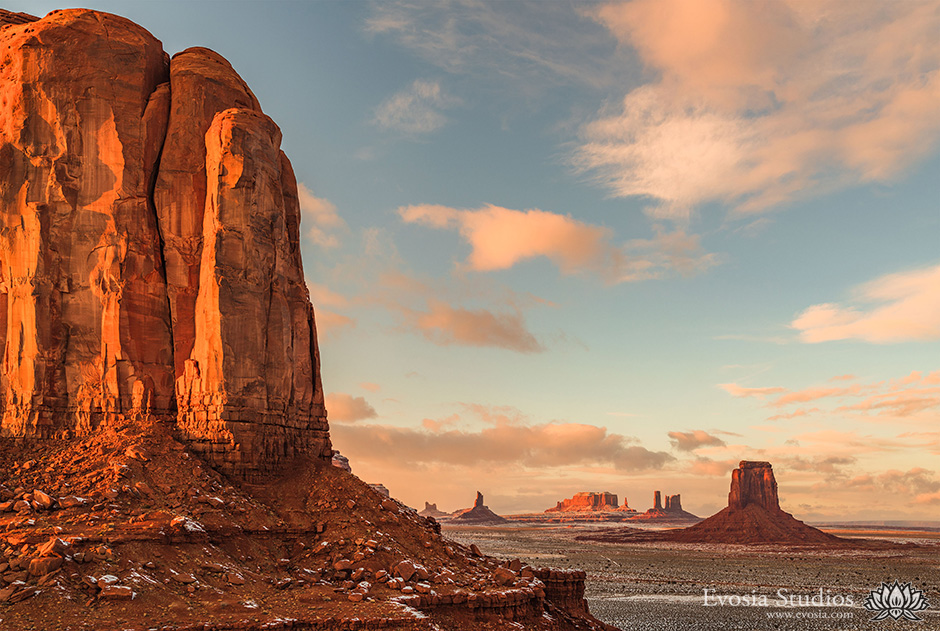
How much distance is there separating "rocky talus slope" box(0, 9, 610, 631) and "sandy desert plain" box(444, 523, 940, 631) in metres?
28.3

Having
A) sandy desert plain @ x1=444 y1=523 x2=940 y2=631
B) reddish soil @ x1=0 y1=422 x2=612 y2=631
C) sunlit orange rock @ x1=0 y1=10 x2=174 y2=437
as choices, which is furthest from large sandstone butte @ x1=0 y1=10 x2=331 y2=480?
sandy desert plain @ x1=444 y1=523 x2=940 y2=631

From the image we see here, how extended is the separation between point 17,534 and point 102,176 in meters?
18.4

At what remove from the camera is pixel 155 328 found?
34.6 metres

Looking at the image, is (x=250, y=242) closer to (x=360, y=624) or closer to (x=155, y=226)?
(x=155, y=226)

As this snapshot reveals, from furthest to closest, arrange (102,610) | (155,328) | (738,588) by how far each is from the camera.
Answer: (738,588) < (155,328) < (102,610)

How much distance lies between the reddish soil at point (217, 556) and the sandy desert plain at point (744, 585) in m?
27.9

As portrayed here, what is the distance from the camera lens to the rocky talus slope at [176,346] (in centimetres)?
2803

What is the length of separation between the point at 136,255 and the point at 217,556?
16110 millimetres

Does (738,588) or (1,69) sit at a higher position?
(1,69)

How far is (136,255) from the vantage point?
34.5 metres

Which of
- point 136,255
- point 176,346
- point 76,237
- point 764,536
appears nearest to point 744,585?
point 176,346

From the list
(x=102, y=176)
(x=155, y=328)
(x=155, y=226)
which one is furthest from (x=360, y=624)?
(x=102, y=176)

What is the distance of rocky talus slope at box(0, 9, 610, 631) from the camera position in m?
28.0

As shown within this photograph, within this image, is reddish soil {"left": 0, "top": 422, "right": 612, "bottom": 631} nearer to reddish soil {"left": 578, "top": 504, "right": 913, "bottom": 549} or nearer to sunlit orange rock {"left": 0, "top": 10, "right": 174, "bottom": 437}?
sunlit orange rock {"left": 0, "top": 10, "right": 174, "bottom": 437}
